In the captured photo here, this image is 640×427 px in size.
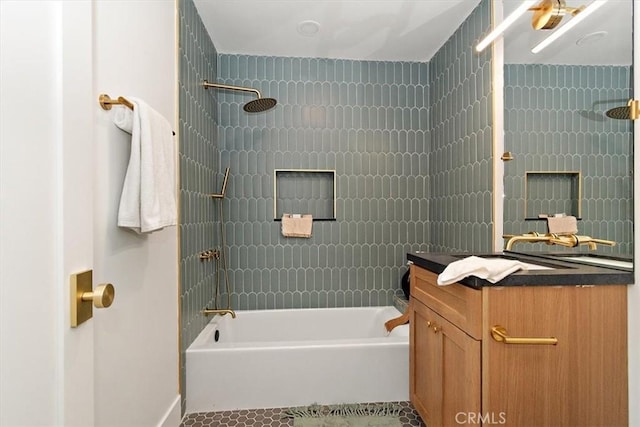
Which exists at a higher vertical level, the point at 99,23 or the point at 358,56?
the point at 358,56

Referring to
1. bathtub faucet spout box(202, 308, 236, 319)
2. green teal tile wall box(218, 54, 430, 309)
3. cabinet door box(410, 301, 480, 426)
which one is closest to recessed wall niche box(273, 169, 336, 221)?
green teal tile wall box(218, 54, 430, 309)

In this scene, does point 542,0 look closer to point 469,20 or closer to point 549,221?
point 469,20

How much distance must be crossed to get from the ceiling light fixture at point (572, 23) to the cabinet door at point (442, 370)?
144 cm

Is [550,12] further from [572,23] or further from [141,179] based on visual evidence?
[141,179]

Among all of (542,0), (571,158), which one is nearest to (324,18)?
(542,0)

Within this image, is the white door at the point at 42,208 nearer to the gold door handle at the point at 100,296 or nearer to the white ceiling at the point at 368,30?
the gold door handle at the point at 100,296

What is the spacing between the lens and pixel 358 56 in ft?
9.29

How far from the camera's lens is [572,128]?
156cm

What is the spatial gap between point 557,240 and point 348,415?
151 centimetres

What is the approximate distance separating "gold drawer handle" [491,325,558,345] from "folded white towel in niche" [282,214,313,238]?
177 centimetres

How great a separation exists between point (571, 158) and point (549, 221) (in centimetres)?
33

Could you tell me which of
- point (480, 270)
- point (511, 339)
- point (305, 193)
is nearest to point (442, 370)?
point (511, 339)

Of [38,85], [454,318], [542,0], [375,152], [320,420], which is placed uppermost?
[542,0]

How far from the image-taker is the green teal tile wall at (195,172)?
1.90 meters
